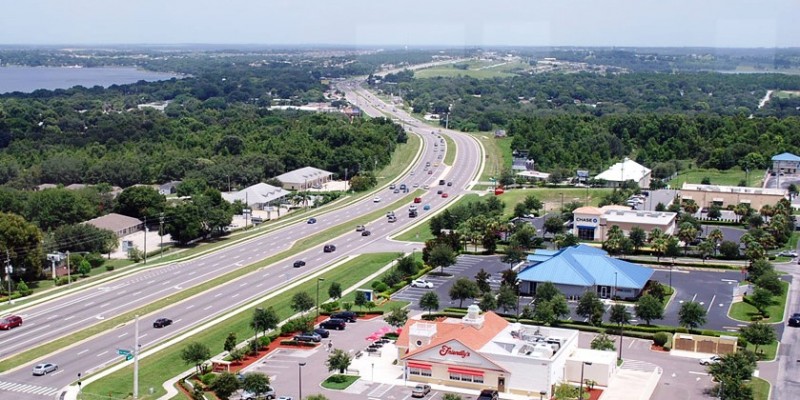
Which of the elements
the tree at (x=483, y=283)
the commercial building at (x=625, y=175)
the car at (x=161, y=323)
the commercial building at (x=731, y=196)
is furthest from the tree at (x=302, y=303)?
the commercial building at (x=625, y=175)

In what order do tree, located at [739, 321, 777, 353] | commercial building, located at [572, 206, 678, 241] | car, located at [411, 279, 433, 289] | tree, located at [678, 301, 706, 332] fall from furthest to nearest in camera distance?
commercial building, located at [572, 206, 678, 241] → car, located at [411, 279, 433, 289] → tree, located at [678, 301, 706, 332] → tree, located at [739, 321, 777, 353]

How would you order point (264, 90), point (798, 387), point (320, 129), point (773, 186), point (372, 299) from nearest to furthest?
point (798, 387) < point (372, 299) < point (773, 186) < point (320, 129) < point (264, 90)

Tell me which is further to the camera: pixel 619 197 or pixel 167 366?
pixel 619 197

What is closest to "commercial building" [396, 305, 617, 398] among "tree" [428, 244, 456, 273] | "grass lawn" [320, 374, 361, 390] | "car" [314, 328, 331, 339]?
"grass lawn" [320, 374, 361, 390]

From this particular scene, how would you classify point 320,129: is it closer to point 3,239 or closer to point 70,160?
point 70,160

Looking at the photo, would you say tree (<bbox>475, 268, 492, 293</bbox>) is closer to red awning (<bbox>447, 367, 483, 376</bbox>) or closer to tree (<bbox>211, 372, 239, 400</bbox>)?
red awning (<bbox>447, 367, 483, 376</bbox>)

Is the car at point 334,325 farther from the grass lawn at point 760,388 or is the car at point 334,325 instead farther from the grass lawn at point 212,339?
the grass lawn at point 760,388

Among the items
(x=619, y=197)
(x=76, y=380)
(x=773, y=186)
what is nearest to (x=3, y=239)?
(x=76, y=380)
